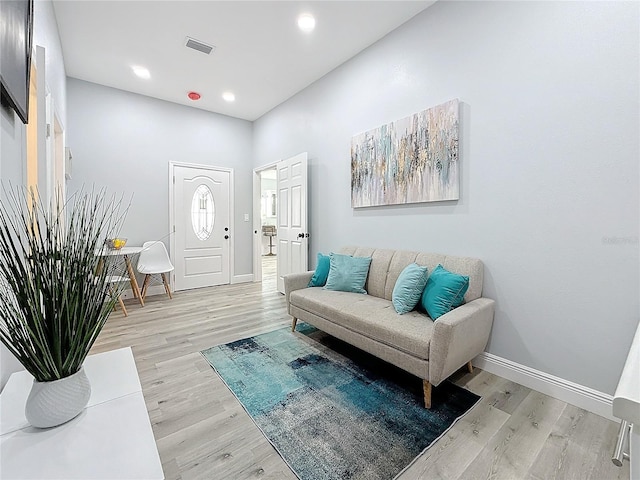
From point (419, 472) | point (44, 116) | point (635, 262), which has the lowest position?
point (419, 472)

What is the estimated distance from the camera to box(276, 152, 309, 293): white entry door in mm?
4035

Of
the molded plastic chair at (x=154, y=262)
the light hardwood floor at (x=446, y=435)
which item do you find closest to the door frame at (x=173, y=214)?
the molded plastic chair at (x=154, y=262)

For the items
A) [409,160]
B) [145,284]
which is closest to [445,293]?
[409,160]

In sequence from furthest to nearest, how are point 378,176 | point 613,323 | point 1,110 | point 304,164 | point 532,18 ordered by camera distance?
point 304,164, point 378,176, point 532,18, point 613,323, point 1,110

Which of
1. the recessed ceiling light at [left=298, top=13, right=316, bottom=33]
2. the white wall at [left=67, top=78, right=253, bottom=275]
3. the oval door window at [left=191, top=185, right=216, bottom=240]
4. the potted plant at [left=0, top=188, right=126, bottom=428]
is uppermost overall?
the recessed ceiling light at [left=298, top=13, right=316, bottom=33]

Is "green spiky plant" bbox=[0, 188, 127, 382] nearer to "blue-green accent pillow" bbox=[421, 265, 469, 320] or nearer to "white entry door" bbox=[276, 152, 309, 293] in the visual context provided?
"blue-green accent pillow" bbox=[421, 265, 469, 320]

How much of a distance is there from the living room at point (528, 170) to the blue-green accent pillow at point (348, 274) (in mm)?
374

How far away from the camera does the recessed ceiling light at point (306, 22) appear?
9.06ft

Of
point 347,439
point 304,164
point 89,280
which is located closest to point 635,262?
point 347,439

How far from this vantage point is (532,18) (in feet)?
6.65

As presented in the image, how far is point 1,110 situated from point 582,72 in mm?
2876

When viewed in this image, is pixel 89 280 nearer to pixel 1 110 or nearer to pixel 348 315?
pixel 1 110

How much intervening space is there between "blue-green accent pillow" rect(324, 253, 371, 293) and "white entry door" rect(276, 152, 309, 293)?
3.59 ft

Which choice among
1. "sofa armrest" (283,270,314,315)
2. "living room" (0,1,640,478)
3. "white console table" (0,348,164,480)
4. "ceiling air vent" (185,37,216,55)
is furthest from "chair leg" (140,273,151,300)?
"white console table" (0,348,164,480)
